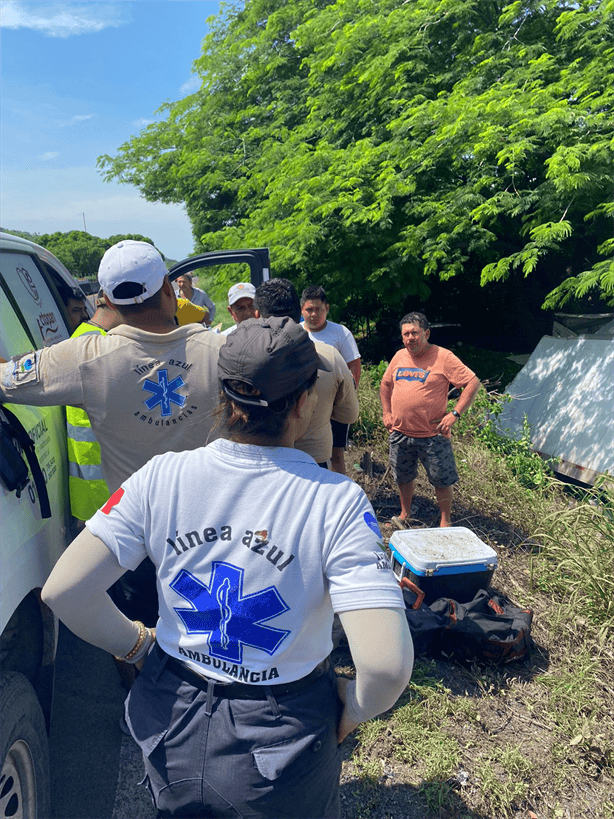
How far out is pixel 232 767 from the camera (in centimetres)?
119

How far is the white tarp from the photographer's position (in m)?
5.87

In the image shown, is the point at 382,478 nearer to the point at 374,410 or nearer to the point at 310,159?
the point at 374,410

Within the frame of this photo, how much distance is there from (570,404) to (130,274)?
566cm

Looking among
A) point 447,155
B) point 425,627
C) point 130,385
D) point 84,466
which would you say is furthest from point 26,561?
point 447,155

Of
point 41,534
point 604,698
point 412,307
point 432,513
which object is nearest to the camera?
point 41,534

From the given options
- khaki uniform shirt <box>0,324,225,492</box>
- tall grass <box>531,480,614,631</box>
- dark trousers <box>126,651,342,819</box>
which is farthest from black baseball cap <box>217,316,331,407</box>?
tall grass <box>531,480,614,631</box>

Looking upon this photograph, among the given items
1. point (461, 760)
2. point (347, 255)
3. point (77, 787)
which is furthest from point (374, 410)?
point (77, 787)

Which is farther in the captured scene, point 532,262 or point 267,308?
point 532,262

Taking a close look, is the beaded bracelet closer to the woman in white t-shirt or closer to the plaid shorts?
the woman in white t-shirt

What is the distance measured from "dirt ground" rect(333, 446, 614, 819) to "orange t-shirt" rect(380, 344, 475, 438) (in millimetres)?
1583

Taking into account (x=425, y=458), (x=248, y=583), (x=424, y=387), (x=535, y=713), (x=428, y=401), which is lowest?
(x=535, y=713)

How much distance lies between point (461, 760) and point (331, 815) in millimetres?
1482

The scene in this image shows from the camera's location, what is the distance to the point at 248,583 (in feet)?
3.79

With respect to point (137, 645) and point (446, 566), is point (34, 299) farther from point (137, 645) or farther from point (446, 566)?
point (446, 566)
